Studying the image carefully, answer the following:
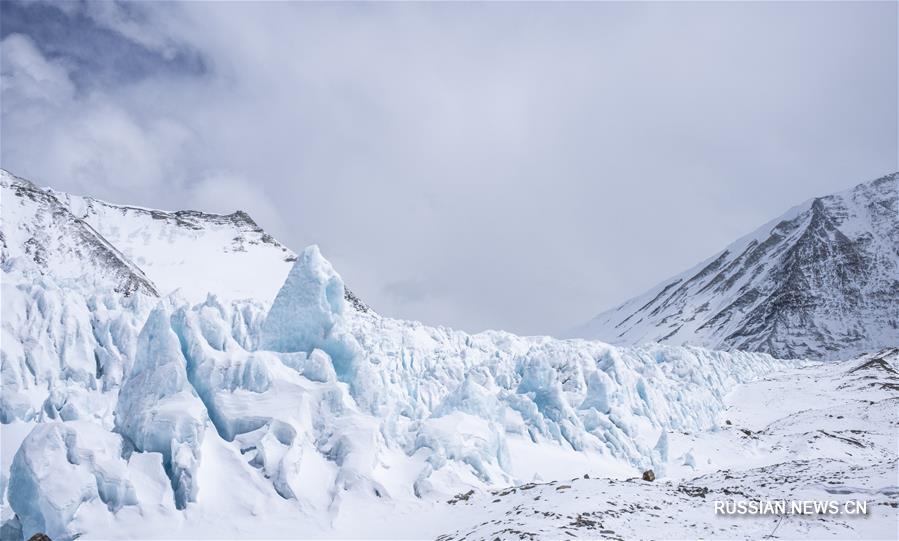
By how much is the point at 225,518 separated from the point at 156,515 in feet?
6.38

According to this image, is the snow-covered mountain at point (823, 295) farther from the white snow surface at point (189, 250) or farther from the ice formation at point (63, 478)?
the ice formation at point (63, 478)

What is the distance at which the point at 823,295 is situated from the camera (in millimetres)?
158250

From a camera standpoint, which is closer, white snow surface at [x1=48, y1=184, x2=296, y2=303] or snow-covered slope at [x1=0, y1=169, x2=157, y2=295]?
snow-covered slope at [x1=0, y1=169, x2=157, y2=295]

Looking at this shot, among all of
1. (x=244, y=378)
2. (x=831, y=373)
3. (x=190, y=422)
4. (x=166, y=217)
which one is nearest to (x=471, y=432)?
(x=244, y=378)

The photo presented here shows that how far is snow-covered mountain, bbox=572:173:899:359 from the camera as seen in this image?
142000 millimetres

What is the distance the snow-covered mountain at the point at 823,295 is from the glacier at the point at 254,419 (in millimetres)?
124422

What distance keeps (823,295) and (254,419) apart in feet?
572

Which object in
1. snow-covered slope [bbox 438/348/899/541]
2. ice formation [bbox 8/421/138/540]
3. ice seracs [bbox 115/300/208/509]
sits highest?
ice seracs [bbox 115/300/208/509]

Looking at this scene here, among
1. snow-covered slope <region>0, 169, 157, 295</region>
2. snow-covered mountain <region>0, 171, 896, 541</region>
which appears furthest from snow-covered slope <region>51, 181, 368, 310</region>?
snow-covered mountain <region>0, 171, 896, 541</region>

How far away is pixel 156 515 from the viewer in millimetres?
17422

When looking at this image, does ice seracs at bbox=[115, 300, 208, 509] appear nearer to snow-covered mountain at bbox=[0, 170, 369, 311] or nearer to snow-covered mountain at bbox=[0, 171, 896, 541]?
snow-covered mountain at bbox=[0, 171, 896, 541]

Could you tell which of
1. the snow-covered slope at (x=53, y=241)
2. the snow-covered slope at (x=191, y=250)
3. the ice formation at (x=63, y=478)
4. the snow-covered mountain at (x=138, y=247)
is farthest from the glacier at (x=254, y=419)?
the snow-covered slope at (x=191, y=250)

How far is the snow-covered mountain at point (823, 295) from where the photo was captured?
14200cm

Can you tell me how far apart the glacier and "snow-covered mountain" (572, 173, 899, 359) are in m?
124
